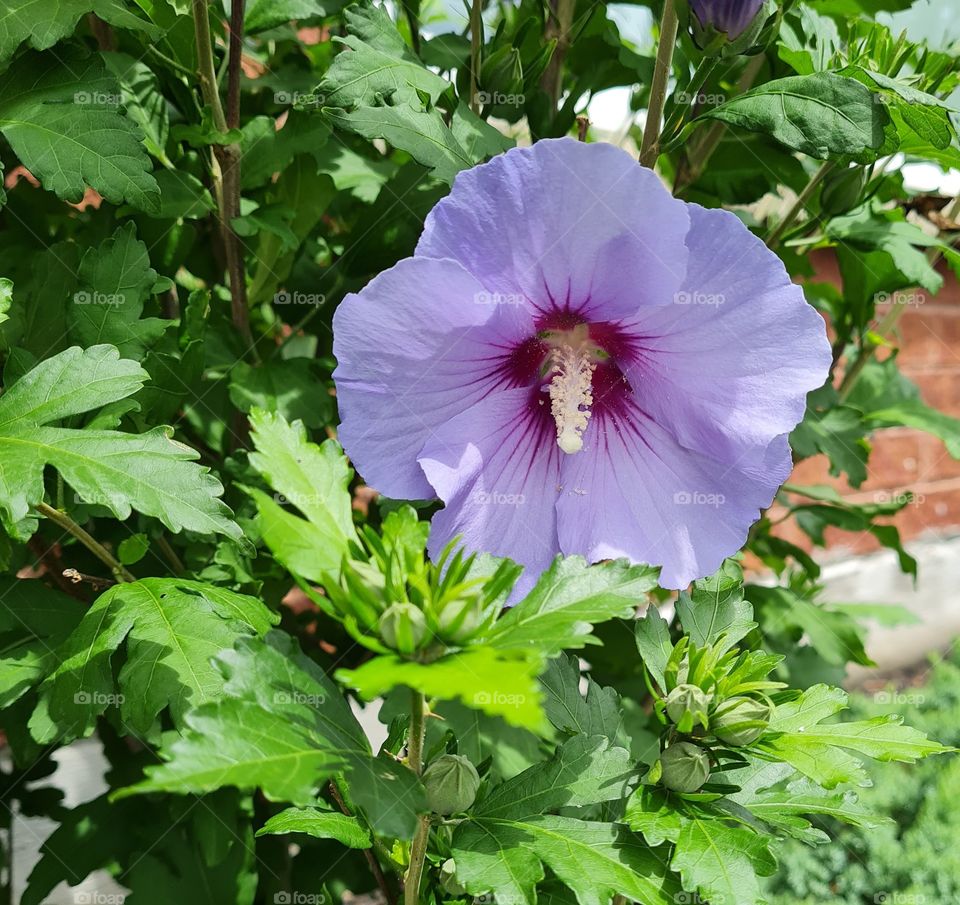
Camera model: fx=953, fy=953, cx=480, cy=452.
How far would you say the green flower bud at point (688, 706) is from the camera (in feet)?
2.04

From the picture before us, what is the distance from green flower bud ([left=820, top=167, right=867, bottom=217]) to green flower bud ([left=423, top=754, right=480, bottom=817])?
2.14ft

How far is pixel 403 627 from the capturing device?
48 centimetres

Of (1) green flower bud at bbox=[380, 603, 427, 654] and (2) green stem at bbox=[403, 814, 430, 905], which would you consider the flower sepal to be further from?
(2) green stem at bbox=[403, 814, 430, 905]

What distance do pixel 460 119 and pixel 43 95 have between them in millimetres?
332

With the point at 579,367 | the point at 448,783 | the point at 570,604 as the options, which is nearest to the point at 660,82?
the point at 579,367

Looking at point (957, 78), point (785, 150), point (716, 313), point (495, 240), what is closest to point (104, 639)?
point (495, 240)

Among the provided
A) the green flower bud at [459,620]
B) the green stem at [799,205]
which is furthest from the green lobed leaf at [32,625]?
the green stem at [799,205]

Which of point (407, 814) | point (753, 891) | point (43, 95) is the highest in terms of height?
point (43, 95)

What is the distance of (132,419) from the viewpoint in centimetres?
78

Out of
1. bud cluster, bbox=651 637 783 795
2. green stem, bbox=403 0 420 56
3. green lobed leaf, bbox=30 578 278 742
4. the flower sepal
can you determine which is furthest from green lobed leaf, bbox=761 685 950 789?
green stem, bbox=403 0 420 56

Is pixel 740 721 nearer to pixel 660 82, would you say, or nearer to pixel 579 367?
pixel 579 367

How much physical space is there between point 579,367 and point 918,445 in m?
2.29

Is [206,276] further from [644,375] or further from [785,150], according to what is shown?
[785,150]

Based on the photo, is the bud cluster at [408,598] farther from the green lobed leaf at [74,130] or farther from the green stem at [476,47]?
the green stem at [476,47]
